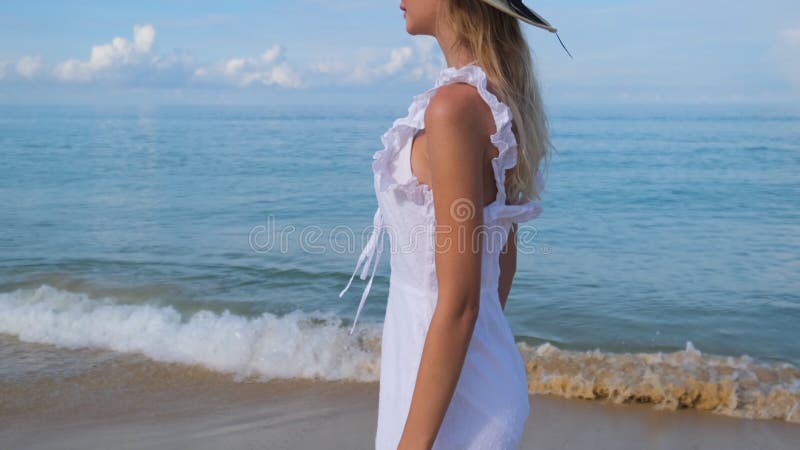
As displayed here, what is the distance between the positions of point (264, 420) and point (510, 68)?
12.1 feet

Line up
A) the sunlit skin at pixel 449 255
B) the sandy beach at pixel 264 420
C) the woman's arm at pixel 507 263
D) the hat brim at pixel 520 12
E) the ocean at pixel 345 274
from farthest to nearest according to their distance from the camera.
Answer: the ocean at pixel 345 274 → the sandy beach at pixel 264 420 → the woman's arm at pixel 507 263 → the hat brim at pixel 520 12 → the sunlit skin at pixel 449 255

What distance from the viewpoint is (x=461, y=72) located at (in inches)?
56.5

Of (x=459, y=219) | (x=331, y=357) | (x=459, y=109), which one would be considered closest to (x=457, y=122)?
(x=459, y=109)

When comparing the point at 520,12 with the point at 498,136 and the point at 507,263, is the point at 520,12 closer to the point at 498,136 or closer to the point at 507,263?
the point at 498,136

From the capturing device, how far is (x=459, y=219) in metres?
1.34

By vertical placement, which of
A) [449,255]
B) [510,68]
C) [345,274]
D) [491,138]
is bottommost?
[345,274]

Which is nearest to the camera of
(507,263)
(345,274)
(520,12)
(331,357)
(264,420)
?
(520,12)

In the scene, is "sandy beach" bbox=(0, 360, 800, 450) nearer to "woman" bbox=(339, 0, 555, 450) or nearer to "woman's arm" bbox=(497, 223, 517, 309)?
"woman's arm" bbox=(497, 223, 517, 309)

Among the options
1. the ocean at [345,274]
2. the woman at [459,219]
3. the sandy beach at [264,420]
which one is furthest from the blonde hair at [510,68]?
the ocean at [345,274]

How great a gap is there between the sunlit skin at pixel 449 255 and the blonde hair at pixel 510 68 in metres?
0.15

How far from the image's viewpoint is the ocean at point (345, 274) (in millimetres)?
5734

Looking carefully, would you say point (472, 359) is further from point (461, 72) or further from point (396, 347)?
point (461, 72)

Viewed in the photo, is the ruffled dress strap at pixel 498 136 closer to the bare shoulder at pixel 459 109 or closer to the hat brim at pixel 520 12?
the bare shoulder at pixel 459 109

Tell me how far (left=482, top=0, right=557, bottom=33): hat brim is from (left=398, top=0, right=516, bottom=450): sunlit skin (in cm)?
20
